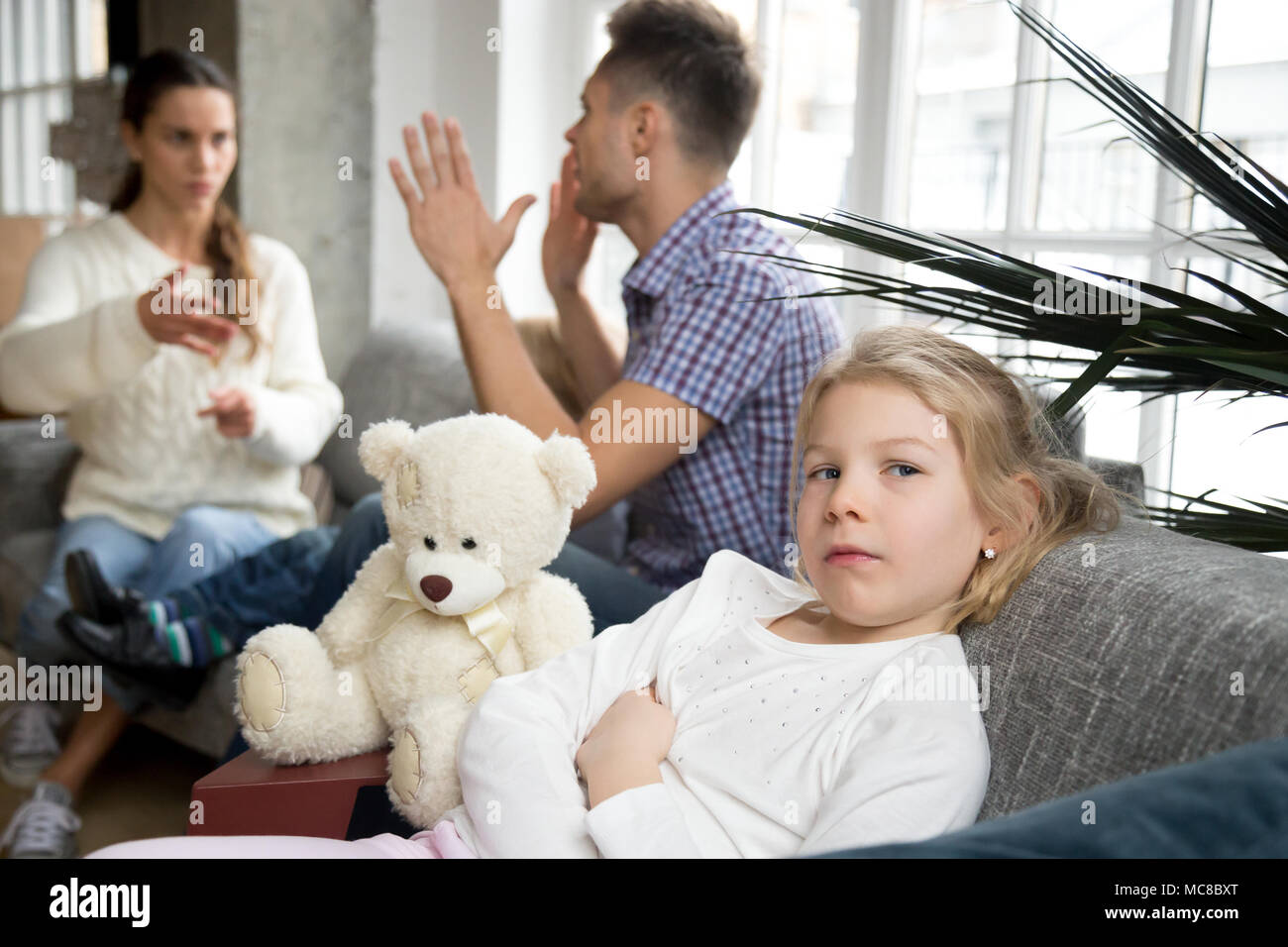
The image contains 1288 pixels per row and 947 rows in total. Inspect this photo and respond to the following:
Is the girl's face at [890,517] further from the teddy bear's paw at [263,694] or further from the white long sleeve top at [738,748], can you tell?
the teddy bear's paw at [263,694]

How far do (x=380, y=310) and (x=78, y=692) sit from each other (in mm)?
1568

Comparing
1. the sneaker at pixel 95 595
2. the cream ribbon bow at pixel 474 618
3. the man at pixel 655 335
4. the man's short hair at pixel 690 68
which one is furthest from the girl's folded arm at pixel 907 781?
the sneaker at pixel 95 595

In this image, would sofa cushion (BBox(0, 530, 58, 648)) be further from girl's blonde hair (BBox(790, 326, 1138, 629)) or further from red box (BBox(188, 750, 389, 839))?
girl's blonde hair (BBox(790, 326, 1138, 629))

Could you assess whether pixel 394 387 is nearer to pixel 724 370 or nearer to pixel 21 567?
pixel 21 567

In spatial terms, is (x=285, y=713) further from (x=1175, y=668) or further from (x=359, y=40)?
(x=359, y=40)

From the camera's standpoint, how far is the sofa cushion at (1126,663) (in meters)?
0.71

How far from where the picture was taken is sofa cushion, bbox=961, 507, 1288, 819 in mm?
708

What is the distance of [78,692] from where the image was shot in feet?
6.70

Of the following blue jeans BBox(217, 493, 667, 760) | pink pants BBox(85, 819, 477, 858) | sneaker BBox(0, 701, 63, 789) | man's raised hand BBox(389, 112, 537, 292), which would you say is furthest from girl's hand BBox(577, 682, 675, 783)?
sneaker BBox(0, 701, 63, 789)

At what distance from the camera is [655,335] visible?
152 centimetres

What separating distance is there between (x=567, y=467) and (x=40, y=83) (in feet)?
10.7

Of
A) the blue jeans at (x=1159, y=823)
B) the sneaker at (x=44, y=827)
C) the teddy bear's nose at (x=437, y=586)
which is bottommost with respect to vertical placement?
the sneaker at (x=44, y=827)

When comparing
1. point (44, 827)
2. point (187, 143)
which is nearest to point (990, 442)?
point (44, 827)
